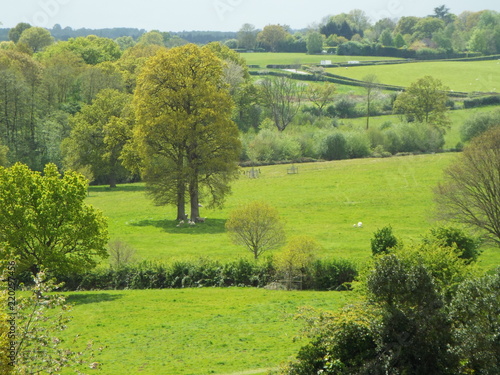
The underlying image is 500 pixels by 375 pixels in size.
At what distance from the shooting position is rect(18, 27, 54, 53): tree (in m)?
149

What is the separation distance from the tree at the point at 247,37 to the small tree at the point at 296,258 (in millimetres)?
154207

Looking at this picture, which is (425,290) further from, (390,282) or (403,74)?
(403,74)

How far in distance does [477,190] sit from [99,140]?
44049 mm

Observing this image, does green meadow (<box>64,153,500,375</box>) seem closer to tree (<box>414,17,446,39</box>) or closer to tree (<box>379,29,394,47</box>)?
tree (<box>379,29,394,47</box>)

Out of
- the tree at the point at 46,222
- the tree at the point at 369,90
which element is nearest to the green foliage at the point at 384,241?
the tree at the point at 46,222

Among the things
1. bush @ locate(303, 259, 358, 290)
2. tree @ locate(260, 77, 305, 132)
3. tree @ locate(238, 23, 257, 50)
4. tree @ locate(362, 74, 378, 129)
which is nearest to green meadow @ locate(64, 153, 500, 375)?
bush @ locate(303, 259, 358, 290)

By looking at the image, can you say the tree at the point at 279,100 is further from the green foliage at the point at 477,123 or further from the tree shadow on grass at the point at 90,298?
the tree shadow on grass at the point at 90,298

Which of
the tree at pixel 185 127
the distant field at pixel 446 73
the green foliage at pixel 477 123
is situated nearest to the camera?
the tree at pixel 185 127

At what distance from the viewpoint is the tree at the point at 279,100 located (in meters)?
103

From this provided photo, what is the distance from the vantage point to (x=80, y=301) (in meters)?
34.5

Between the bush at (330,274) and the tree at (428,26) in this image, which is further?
the tree at (428,26)

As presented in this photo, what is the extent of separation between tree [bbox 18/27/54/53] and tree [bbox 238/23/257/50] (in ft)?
187

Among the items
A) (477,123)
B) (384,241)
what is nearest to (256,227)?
(384,241)

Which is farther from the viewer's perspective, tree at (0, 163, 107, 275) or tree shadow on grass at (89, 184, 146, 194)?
tree shadow on grass at (89, 184, 146, 194)
